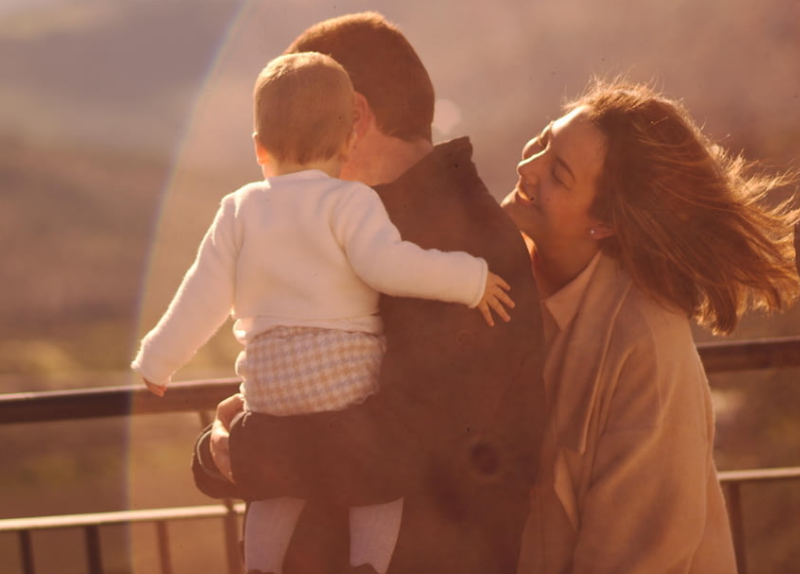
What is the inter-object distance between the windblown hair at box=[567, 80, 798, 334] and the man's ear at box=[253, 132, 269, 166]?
33.6 inches

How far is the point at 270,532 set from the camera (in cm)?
207

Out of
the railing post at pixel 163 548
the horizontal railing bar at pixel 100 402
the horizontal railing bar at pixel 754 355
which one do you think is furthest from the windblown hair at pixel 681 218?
the railing post at pixel 163 548

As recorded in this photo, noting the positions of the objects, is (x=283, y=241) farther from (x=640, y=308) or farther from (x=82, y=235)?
(x=82, y=235)

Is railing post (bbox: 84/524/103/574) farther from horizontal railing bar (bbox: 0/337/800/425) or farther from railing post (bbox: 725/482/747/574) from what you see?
railing post (bbox: 725/482/747/574)

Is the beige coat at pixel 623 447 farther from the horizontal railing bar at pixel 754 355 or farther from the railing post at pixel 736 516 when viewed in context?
the railing post at pixel 736 516

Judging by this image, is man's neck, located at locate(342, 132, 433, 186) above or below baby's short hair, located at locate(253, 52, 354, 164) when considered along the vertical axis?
below

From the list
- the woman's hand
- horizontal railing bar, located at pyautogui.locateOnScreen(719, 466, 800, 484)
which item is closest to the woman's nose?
the woman's hand

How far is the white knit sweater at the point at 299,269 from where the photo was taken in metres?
2.00

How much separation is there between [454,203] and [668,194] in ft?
2.18

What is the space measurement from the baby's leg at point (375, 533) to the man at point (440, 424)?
0.02 m

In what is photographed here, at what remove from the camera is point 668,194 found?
243cm

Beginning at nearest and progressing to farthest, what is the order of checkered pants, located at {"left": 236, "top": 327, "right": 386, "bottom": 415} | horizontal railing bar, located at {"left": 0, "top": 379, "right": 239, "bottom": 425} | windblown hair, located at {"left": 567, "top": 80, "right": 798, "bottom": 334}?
1. checkered pants, located at {"left": 236, "top": 327, "right": 386, "bottom": 415}
2. windblown hair, located at {"left": 567, "top": 80, "right": 798, "bottom": 334}
3. horizontal railing bar, located at {"left": 0, "top": 379, "right": 239, "bottom": 425}

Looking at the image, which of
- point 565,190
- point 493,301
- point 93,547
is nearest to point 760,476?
point 565,190

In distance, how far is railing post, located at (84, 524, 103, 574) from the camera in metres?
3.27
